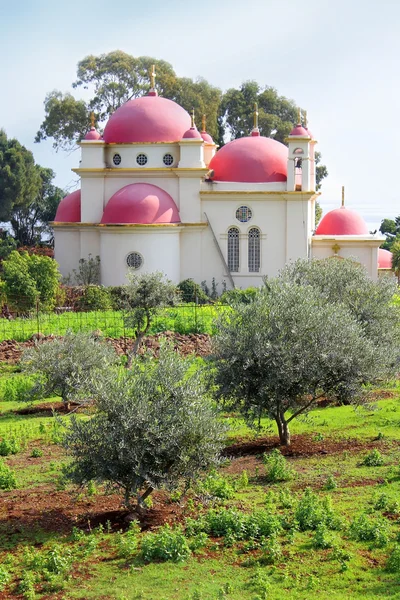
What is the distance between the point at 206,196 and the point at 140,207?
10.3 ft

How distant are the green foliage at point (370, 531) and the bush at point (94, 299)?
71.7 ft

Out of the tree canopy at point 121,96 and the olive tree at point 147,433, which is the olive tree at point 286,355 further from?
the tree canopy at point 121,96

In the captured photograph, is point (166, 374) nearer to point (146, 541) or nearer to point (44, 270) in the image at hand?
point (146, 541)

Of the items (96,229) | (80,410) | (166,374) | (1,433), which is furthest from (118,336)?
(166,374)

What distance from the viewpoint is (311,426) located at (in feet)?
54.4

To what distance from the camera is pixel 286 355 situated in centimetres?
1365

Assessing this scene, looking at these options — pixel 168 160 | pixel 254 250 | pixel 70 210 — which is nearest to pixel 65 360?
pixel 254 250

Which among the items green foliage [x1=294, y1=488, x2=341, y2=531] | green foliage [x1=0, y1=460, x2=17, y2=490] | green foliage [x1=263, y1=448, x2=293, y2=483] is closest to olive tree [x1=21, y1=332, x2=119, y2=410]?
green foliage [x1=0, y1=460, x2=17, y2=490]

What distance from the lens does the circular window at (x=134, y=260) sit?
34906 mm

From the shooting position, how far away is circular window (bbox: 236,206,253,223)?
120 ft

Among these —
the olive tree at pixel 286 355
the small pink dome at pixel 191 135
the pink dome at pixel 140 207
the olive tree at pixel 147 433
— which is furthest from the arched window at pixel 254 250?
the olive tree at pixel 147 433

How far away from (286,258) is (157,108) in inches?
325

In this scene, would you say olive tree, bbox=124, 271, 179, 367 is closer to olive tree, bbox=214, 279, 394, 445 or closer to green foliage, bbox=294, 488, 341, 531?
olive tree, bbox=214, 279, 394, 445

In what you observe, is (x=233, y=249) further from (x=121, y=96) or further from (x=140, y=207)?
(x=121, y=96)
